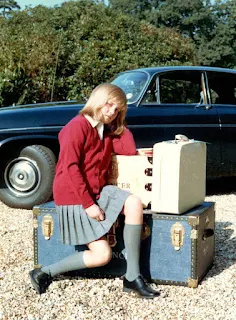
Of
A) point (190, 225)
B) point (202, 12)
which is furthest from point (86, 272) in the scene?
point (202, 12)

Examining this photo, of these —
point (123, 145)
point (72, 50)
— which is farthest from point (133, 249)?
point (72, 50)

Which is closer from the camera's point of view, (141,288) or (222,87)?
(141,288)

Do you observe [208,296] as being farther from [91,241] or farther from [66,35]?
[66,35]

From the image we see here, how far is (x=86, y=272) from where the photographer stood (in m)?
3.76

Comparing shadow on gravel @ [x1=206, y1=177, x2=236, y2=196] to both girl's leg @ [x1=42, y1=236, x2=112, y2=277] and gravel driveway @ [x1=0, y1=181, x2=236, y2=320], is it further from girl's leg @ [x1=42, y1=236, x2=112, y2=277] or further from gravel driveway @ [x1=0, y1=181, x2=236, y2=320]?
girl's leg @ [x1=42, y1=236, x2=112, y2=277]

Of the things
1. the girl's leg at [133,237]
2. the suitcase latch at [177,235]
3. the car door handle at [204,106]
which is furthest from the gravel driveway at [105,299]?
the car door handle at [204,106]

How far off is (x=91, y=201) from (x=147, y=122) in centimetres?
283

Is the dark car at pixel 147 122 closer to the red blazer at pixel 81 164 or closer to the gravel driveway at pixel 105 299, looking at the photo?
the gravel driveway at pixel 105 299

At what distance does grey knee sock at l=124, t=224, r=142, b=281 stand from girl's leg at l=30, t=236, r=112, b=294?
0.42ft

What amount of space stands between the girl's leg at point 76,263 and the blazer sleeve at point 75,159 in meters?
0.30

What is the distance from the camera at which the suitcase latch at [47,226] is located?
149 inches

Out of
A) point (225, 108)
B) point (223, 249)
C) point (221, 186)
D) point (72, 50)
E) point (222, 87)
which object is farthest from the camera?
point (72, 50)

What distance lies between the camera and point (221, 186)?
750cm

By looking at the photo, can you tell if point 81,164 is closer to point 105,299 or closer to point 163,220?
point 163,220
